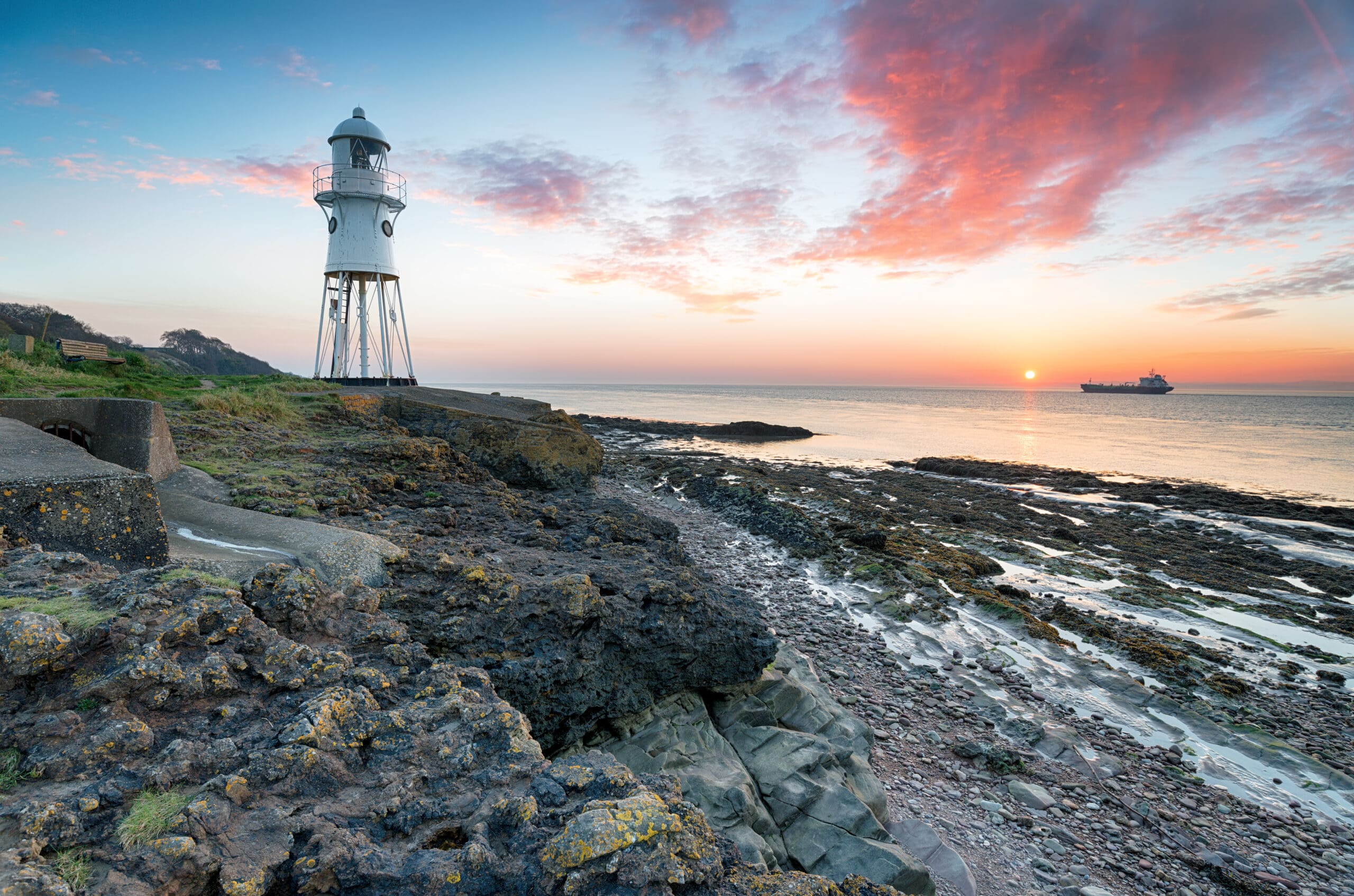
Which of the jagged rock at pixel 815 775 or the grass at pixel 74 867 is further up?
the grass at pixel 74 867

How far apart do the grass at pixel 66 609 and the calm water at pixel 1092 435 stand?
117ft

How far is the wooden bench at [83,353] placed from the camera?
669 inches

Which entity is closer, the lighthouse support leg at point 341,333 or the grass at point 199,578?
the grass at point 199,578

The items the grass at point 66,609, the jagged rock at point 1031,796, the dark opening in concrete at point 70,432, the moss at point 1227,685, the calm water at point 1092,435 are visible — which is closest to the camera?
the grass at point 66,609

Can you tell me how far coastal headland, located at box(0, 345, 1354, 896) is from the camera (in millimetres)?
2590

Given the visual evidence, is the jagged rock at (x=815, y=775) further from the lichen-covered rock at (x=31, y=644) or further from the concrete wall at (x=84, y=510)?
the concrete wall at (x=84, y=510)

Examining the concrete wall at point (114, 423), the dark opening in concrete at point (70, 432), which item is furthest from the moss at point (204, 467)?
the dark opening in concrete at point (70, 432)

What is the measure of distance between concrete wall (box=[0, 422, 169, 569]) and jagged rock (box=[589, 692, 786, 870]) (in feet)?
13.4

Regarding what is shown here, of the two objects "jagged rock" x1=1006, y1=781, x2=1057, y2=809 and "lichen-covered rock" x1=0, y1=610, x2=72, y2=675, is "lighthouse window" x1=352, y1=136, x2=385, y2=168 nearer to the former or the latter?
"lichen-covered rock" x1=0, y1=610, x2=72, y2=675

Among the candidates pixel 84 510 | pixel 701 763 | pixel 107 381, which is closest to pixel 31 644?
pixel 84 510

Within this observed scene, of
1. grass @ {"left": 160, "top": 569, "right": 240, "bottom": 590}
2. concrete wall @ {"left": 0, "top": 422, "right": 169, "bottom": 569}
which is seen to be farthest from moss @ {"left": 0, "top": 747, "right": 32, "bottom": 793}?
concrete wall @ {"left": 0, "top": 422, "right": 169, "bottom": 569}

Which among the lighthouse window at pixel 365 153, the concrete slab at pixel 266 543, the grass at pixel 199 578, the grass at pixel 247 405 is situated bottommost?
the concrete slab at pixel 266 543

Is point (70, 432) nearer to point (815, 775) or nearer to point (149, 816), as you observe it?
point (149, 816)

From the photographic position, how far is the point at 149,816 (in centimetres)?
241
